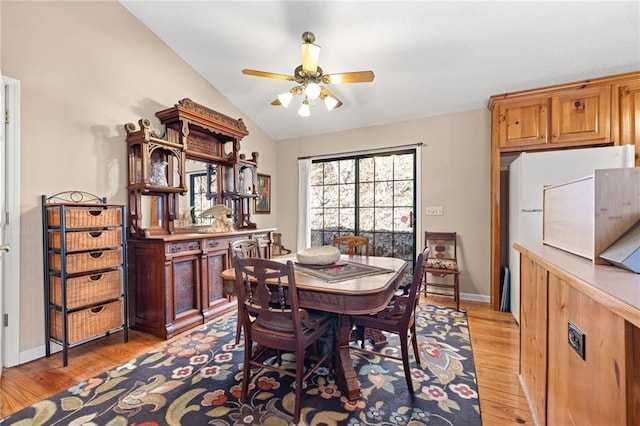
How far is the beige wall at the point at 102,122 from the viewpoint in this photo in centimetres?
221

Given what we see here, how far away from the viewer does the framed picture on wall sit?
15.1 feet

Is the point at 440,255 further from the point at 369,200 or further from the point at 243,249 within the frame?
the point at 243,249

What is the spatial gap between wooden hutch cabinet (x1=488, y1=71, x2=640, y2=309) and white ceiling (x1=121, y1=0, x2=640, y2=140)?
0.10m

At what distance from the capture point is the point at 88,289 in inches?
88.6

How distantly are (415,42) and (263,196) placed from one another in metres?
3.06

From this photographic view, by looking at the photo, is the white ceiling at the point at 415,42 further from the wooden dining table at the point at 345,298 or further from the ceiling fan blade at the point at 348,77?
the wooden dining table at the point at 345,298

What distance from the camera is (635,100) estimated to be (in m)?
2.73

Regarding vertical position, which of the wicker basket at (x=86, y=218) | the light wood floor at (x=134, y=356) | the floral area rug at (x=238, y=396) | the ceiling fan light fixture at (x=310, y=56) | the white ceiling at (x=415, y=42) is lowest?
the light wood floor at (x=134, y=356)

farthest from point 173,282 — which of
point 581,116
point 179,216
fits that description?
point 581,116

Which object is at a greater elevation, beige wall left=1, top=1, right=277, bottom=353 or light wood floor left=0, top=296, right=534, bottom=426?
beige wall left=1, top=1, right=277, bottom=353

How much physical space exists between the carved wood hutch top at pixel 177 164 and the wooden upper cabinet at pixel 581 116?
11.8 ft

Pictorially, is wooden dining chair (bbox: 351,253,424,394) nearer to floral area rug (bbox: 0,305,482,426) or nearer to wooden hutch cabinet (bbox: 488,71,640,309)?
floral area rug (bbox: 0,305,482,426)

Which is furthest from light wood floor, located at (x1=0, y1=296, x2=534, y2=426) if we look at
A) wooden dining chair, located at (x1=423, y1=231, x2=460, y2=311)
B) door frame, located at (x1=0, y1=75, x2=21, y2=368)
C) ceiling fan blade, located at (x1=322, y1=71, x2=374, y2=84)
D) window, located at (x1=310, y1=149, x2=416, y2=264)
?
ceiling fan blade, located at (x1=322, y1=71, x2=374, y2=84)

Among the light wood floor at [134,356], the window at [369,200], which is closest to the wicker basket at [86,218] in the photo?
the light wood floor at [134,356]
